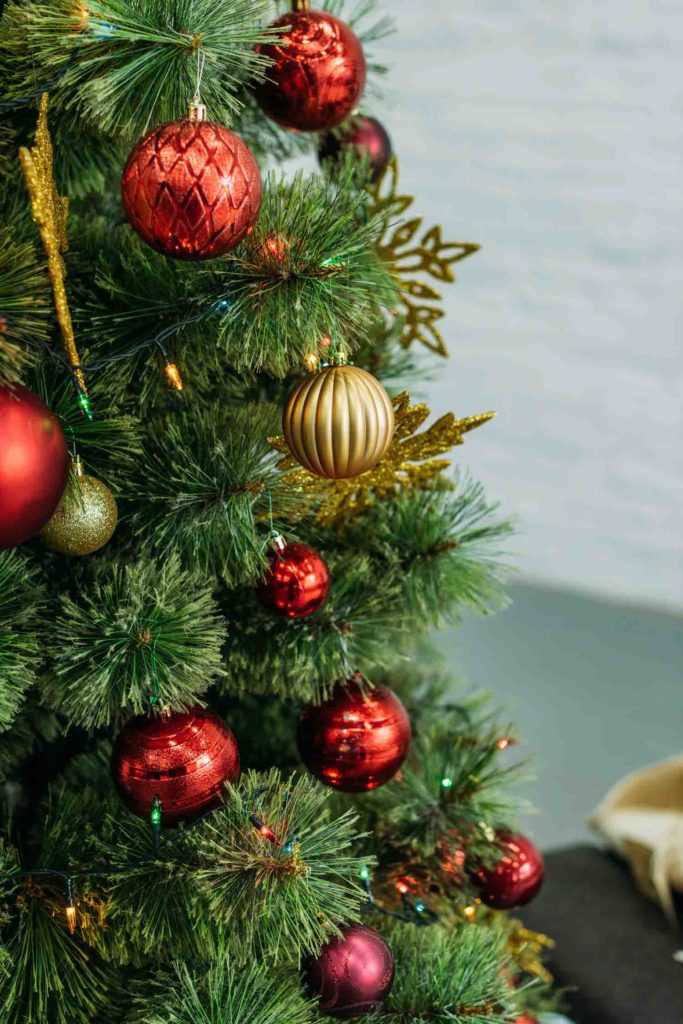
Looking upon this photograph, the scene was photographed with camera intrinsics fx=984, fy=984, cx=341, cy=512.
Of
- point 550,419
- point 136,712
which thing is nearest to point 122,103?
point 136,712

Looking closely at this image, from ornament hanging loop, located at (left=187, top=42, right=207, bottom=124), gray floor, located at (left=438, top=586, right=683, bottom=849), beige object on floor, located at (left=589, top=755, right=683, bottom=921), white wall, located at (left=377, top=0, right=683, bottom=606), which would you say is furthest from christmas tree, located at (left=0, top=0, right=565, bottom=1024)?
white wall, located at (left=377, top=0, right=683, bottom=606)

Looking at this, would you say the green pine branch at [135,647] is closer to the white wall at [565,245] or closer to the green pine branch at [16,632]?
the green pine branch at [16,632]

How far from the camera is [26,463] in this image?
37 cm

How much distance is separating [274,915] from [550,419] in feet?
4.13

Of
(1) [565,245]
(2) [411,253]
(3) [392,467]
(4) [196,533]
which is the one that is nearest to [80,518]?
(4) [196,533]

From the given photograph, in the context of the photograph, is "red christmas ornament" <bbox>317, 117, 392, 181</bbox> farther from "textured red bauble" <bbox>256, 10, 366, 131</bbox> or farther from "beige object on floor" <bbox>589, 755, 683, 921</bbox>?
"beige object on floor" <bbox>589, 755, 683, 921</bbox>

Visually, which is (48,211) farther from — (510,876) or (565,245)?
(565,245)

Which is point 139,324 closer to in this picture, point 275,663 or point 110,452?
point 110,452

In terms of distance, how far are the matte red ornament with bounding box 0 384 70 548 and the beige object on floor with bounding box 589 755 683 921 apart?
0.66 meters

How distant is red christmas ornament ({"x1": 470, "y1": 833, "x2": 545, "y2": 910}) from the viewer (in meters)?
0.62

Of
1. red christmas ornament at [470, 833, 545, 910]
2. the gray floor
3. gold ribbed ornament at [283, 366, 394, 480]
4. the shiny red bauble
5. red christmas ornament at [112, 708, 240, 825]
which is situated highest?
the shiny red bauble

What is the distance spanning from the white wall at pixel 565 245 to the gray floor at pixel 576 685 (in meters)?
0.08

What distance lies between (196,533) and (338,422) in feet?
0.28

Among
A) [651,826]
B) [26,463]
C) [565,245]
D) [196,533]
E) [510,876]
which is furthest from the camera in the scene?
[565,245]
